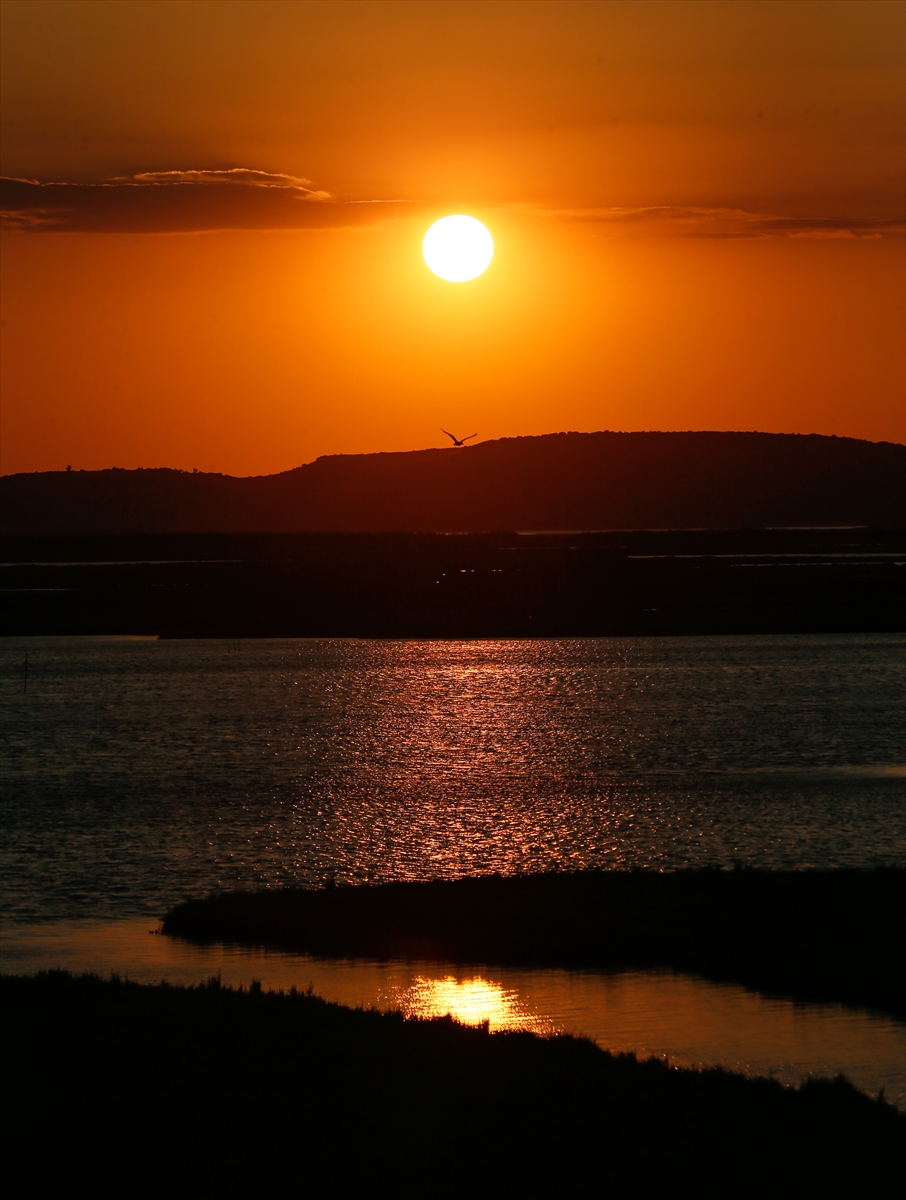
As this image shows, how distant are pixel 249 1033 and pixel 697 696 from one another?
191ft

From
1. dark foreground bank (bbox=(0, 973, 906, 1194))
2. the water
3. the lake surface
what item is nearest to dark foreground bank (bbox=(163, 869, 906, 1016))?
the water

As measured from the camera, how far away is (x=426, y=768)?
173 ft

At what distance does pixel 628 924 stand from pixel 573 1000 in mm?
4053

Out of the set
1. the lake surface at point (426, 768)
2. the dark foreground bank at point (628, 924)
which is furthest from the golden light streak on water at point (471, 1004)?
the lake surface at point (426, 768)

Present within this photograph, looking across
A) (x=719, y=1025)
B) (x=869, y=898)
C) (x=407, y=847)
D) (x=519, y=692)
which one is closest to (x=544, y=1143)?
(x=719, y=1025)

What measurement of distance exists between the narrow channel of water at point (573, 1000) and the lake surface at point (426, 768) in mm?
3370

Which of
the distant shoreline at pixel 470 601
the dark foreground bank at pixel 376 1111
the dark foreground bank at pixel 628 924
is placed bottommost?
the dark foreground bank at pixel 376 1111

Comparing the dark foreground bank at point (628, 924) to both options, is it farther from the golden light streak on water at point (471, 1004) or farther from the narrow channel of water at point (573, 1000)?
the golden light streak on water at point (471, 1004)

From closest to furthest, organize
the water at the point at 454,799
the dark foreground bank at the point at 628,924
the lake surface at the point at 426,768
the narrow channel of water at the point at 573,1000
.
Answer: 1. the narrow channel of water at the point at 573,1000
2. the water at the point at 454,799
3. the dark foreground bank at the point at 628,924
4. the lake surface at the point at 426,768

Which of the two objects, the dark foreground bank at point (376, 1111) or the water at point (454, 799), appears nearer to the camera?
the dark foreground bank at point (376, 1111)

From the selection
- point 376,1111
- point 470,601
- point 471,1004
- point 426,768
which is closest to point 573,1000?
point 471,1004

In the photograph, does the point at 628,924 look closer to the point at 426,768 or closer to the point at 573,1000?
the point at 573,1000

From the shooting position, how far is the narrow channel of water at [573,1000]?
63.6ft

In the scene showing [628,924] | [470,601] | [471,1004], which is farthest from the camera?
[470,601]
